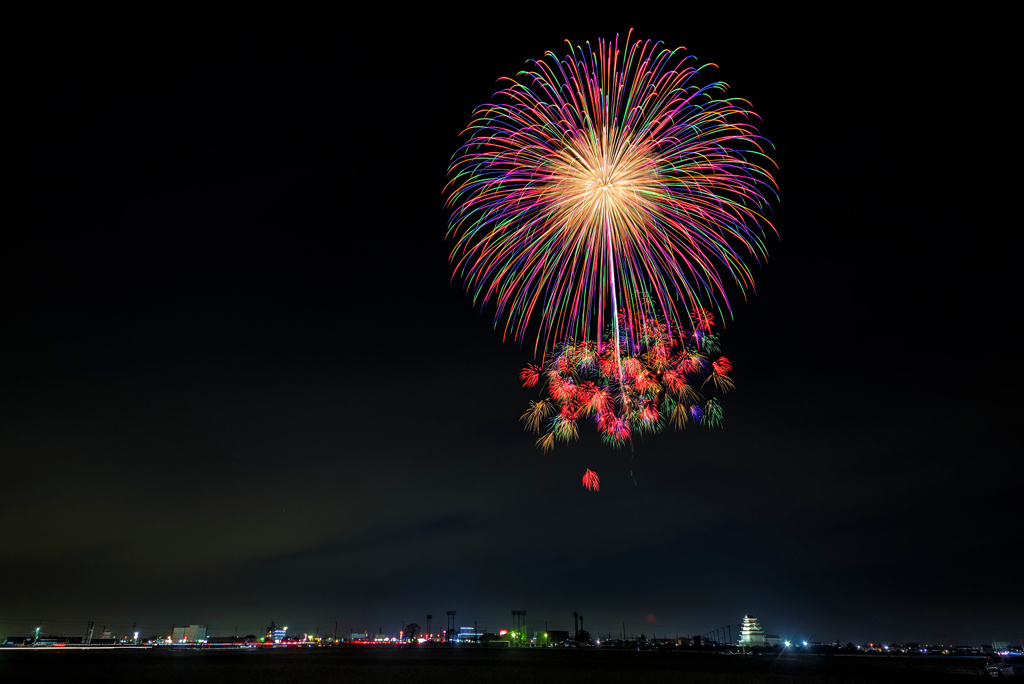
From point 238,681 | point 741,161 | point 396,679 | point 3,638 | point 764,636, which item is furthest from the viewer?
point 764,636

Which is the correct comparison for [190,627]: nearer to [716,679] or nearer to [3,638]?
[3,638]

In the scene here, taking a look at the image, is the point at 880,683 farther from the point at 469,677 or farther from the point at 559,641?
the point at 559,641

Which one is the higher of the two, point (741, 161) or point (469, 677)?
point (741, 161)

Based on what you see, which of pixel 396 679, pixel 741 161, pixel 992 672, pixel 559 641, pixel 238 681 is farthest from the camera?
pixel 559 641

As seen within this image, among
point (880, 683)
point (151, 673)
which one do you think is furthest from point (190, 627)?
point (880, 683)

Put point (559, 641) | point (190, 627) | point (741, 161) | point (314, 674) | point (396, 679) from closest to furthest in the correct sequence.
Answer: point (741, 161)
point (396, 679)
point (314, 674)
point (190, 627)
point (559, 641)

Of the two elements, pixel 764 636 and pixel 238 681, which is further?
pixel 764 636

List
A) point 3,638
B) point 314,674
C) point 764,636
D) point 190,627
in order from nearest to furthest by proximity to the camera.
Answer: point 314,674
point 3,638
point 190,627
point 764,636

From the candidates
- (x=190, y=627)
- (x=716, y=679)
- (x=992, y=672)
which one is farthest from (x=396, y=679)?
(x=190, y=627)

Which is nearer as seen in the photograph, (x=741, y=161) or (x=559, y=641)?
(x=741, y=161)
